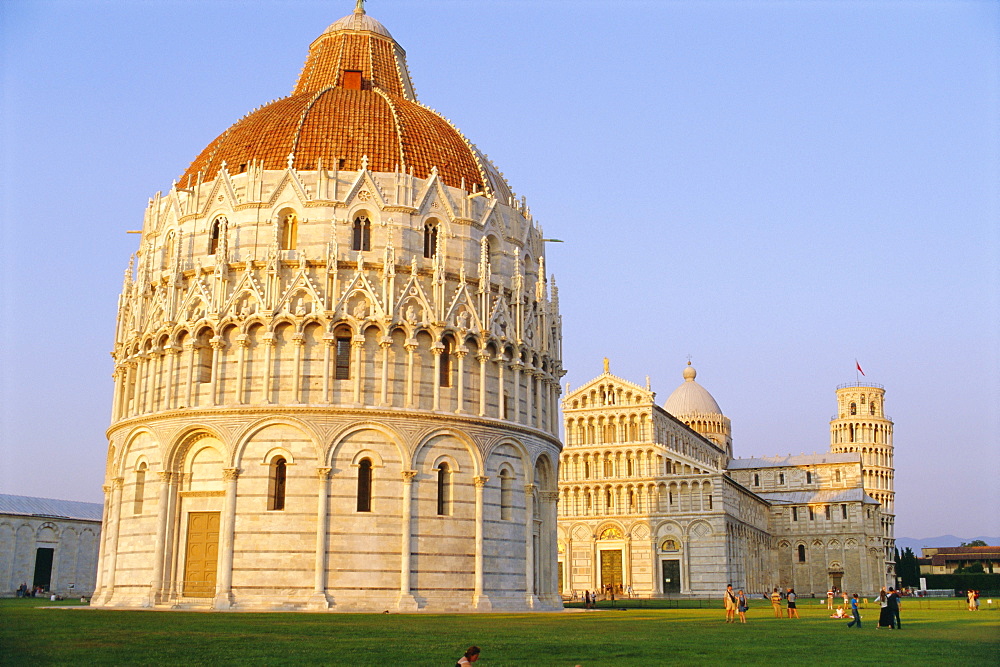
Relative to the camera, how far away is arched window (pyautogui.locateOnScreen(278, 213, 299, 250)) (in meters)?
41.3

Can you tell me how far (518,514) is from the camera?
42125mm

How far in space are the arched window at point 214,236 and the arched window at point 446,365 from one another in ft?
34.2

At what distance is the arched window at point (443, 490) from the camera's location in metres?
39.6

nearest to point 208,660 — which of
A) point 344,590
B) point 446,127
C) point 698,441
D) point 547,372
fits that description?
point 344,590

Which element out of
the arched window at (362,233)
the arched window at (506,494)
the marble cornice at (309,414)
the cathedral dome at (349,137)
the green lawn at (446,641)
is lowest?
the green lawn at (446,641)

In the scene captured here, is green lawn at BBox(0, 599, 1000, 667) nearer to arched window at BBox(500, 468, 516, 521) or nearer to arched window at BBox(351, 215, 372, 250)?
arched window at BBox(500, 468, 516, 521)

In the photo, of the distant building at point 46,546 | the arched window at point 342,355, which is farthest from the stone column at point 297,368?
the distant building at point 46,546

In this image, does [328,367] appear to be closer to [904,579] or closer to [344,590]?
[344,590]

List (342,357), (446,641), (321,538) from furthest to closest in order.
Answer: (342,357) → (321,538) → (446,641)

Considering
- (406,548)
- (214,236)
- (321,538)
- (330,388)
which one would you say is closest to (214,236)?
(214,236)

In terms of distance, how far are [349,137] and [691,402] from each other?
8773cm

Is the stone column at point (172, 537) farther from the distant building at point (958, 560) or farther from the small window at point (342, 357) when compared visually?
the distant building at point (958, 560)

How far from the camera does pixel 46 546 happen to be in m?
72.9

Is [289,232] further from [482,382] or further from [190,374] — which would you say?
[482,382]
